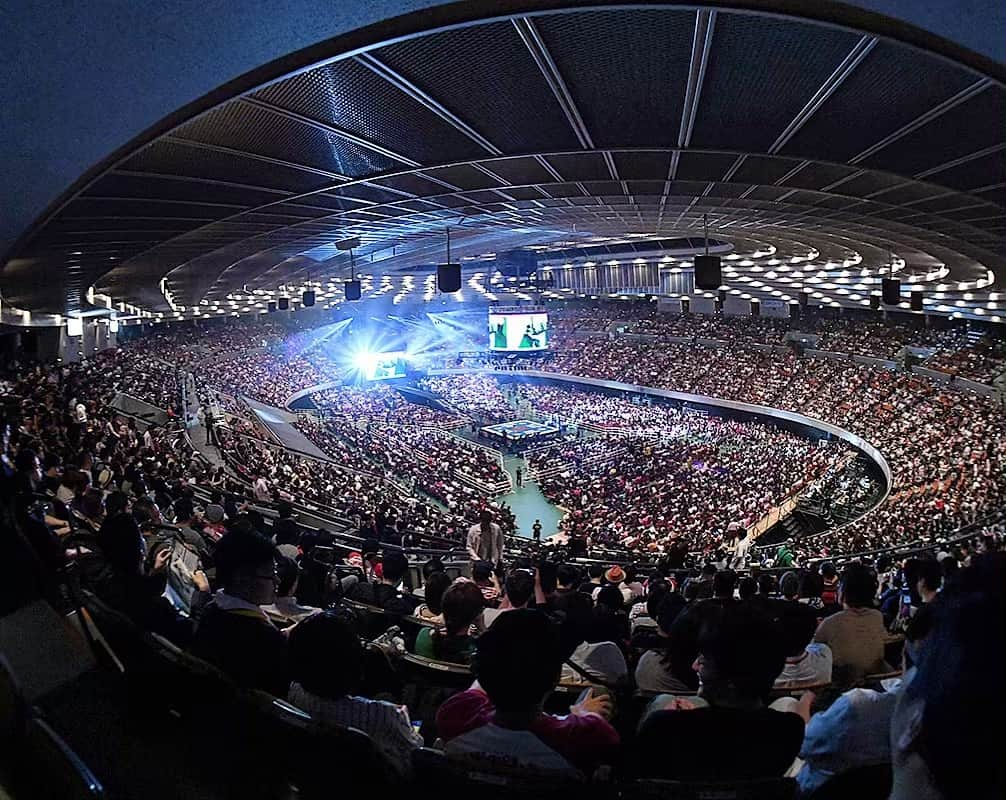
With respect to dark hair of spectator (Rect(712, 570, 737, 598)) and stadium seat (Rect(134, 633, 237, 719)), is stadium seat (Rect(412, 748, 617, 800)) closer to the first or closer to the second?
stadium seat (Rect(134, 633, 237, 719))

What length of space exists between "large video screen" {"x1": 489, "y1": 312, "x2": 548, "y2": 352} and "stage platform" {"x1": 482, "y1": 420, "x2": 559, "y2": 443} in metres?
5.92

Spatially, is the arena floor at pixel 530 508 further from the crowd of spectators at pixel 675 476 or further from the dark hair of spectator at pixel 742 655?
the dark hair of spectator at pixel 742 655

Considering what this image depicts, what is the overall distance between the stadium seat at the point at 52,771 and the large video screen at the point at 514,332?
3880cm

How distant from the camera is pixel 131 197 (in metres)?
7.45

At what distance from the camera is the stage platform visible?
34.3 metres

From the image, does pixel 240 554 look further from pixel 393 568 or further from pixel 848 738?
pixel 393 568

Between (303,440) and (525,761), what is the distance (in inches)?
1121

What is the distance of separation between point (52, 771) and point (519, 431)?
3314 centimetres

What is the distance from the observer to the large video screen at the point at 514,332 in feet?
135

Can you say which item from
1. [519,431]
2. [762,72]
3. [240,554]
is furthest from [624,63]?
[519,431]

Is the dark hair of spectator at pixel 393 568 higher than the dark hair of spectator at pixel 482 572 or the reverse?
higher

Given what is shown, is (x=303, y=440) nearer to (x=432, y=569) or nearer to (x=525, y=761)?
(x=432, y=569)

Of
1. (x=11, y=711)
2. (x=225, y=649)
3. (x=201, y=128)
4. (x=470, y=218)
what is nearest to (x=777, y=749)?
(x=225, y=649)

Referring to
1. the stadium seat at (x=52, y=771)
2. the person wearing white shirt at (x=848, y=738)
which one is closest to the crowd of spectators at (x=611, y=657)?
the person wearing white shirt at (x=848, y=738)
